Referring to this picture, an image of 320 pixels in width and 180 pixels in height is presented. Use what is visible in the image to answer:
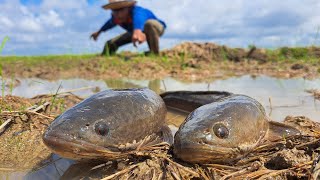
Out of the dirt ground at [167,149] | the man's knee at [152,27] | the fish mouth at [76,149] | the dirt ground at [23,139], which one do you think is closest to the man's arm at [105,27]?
the man's knee at [152,27]

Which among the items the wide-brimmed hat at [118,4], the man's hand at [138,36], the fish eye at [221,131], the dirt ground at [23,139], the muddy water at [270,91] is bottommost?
the muddy water at [270,91]

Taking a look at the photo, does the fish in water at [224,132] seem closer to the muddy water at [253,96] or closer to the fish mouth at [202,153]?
the fish mouth at [202,153]

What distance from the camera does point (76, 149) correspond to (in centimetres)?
288

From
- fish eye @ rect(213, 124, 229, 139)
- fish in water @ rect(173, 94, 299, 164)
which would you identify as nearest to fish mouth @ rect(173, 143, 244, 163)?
fish in water @ rect(173, 94, 299, 164)

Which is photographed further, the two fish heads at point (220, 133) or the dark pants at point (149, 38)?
the dark pants at point (149, 38)

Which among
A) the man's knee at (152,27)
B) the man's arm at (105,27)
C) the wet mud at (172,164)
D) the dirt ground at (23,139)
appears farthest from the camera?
the man's arm at (105,27)

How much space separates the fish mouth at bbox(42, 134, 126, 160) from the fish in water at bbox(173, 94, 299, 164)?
535mm

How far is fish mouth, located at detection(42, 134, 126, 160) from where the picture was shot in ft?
9.36

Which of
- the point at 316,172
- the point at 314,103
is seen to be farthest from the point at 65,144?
the point at 314,103

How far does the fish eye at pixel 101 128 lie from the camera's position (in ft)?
10.1

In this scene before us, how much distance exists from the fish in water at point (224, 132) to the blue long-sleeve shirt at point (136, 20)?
A: 9694 millimetres

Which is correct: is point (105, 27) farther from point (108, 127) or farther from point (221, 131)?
point (221, 131)

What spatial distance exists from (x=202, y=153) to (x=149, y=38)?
36.8 ft

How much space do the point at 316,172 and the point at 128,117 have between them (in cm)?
165
